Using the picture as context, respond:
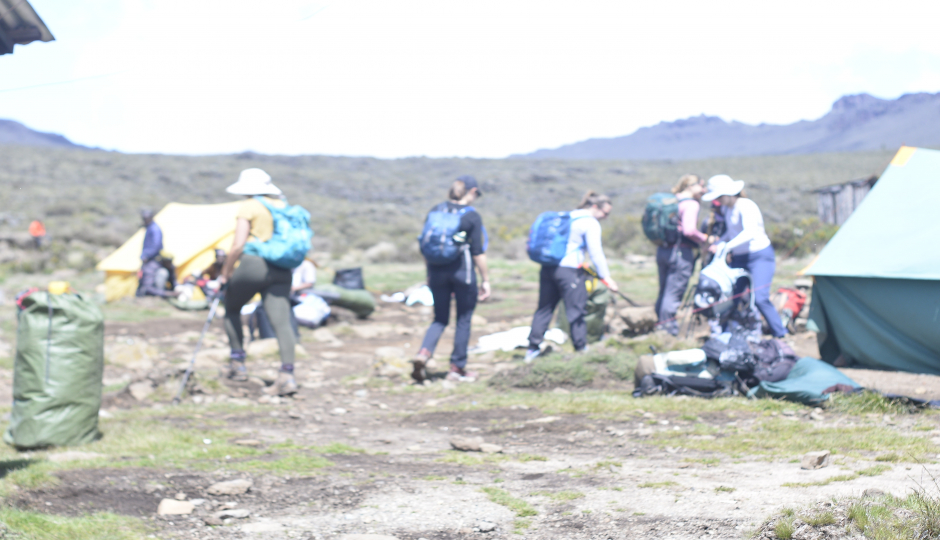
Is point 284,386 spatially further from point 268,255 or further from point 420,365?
point 420,365

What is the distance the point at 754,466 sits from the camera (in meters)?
3.68

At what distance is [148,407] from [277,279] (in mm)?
1356

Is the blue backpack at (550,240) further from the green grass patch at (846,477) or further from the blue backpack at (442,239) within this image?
the green grass patch at (846,477)

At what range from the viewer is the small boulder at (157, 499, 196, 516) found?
322 cm

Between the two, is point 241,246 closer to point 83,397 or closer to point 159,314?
point 83,397

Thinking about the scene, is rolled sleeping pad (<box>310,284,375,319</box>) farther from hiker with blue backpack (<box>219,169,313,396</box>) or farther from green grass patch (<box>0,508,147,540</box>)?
green grass patch (<box>0,508,147,540</box>)

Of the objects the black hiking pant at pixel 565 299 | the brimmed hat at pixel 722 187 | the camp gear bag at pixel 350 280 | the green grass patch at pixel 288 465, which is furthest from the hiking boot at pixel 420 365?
the camp gear bag at pixel 350 280

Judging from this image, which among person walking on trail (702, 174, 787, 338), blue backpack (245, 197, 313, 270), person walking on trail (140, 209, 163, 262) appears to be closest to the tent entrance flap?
person walking on trail (702, 174, 787, 338)

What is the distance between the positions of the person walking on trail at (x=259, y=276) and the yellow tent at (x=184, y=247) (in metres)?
7.26

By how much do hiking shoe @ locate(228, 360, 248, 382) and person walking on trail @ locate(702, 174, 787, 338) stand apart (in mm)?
4220

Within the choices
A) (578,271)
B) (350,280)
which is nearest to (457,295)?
(578,271)

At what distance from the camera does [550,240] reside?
684 centimetres

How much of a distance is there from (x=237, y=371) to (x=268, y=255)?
1127 millimetres

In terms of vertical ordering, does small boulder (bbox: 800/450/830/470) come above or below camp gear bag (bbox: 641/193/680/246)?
below
